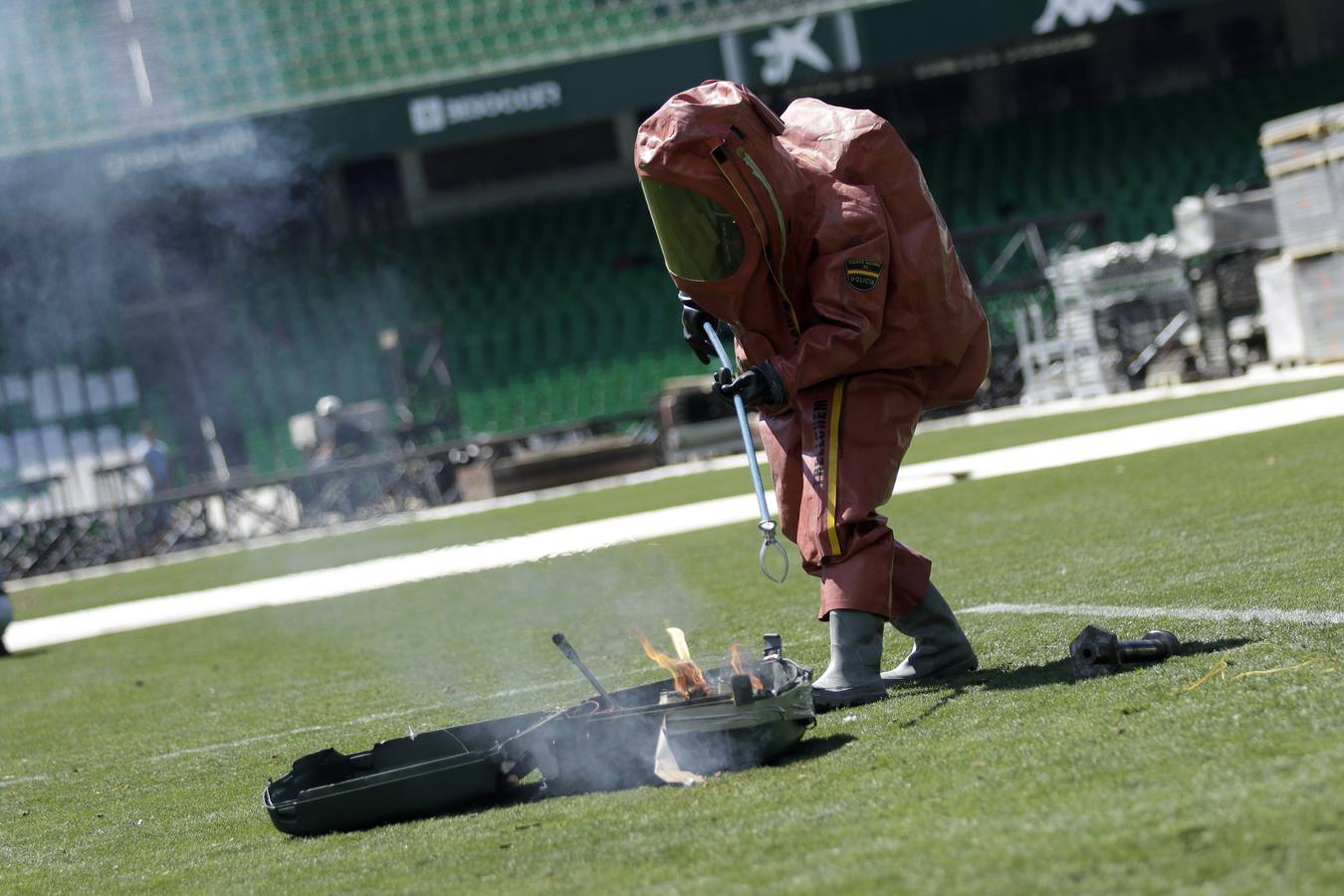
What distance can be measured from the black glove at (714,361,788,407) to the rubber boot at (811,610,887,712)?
612 mm

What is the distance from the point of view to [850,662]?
4328 millimetres

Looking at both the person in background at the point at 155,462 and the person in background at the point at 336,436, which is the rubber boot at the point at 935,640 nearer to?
the person in background at the point at 336,436

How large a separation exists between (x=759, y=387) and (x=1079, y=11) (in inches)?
762

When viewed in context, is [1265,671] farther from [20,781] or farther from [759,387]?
[20,781]

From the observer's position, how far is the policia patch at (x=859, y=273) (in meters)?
4.22

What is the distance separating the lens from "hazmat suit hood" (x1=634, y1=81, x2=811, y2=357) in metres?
4.23

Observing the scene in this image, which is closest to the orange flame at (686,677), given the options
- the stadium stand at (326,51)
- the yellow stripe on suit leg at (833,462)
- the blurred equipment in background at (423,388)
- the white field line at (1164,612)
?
the yellow stripe on suit leg at (833,462)

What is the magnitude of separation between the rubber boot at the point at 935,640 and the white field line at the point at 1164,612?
26.2 inches

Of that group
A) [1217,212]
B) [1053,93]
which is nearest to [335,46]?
[1053,93]

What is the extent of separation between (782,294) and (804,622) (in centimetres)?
221

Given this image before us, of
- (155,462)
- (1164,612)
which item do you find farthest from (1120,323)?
(1164,612)

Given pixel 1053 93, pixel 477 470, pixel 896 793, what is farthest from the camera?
pixel 1053 93

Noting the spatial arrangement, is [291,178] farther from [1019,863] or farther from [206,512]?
[1019,863]

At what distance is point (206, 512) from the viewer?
22.1 meters
